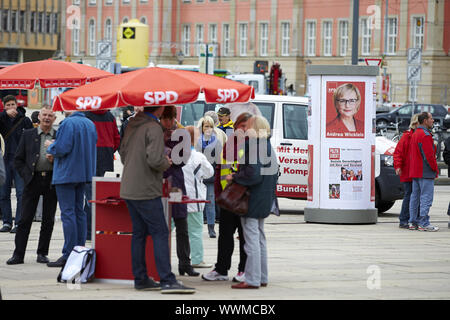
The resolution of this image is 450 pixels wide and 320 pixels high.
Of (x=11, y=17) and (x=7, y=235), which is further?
(x=11, y=17)

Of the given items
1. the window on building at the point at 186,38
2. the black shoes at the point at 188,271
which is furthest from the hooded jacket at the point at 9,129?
the window on building at the point at 186,38

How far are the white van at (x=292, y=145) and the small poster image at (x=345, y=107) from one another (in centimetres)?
140

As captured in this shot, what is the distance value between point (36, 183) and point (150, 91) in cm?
261

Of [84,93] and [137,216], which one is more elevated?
[84,93]

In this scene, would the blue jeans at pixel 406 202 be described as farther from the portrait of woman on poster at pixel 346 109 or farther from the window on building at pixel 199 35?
the window on building at pixel 199 35

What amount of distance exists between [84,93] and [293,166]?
869 cm

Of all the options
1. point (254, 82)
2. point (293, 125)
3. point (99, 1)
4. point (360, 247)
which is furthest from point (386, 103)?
point (360, 247)

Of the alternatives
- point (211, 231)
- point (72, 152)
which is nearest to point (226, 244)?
point (72, 152)

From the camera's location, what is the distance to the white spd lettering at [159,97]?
1017 cm

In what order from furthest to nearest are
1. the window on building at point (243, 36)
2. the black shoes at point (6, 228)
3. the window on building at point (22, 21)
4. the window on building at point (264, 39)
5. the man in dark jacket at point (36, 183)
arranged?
the window on building at point (22, 21)
the window on building at point (243, 36)
the window on building at point (264, 39)
the black shoes at point (6, 228)
the man in dark jacket at point (36, 183)

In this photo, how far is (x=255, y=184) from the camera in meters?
10.6

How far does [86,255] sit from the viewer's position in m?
10.7

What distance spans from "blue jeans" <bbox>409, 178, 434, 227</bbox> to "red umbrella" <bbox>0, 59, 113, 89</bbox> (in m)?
5.04
